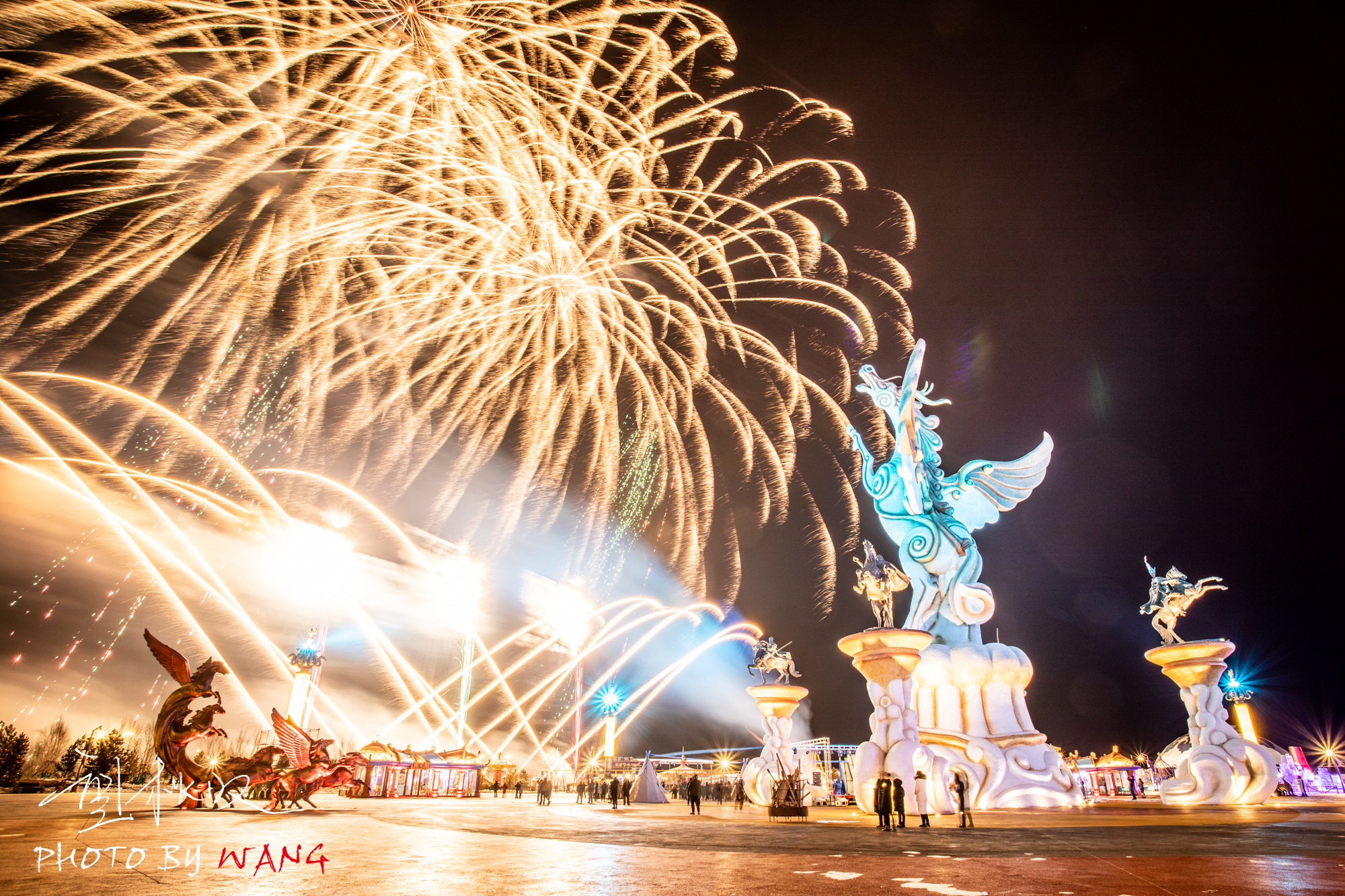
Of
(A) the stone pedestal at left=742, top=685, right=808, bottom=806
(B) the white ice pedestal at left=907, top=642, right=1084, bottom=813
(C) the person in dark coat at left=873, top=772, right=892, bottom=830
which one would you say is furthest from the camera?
(A) the stone pedestal at left=742, top=685, right=808, bottom=806

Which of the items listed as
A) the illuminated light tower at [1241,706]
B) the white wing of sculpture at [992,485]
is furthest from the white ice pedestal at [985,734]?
the illuminated light tower at [1241,706]

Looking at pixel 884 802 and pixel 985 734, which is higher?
pixel 985 734

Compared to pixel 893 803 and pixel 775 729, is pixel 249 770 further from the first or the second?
pixel 893 803

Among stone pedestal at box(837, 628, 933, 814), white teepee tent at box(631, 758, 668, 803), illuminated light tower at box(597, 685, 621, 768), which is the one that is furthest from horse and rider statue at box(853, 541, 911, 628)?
illuminated light tower at box(597, 685, 621, 768)

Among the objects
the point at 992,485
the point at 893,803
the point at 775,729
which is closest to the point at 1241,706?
the point at 992,485

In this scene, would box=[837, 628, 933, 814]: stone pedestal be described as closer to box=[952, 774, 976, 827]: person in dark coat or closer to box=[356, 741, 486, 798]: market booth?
→ box=[952, 774, 976, 827]: person in dark coat

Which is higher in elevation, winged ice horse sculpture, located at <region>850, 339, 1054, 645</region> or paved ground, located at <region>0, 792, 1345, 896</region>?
winged ice horse sculpture, located at <region>850, 339, 1054, 645</region>
